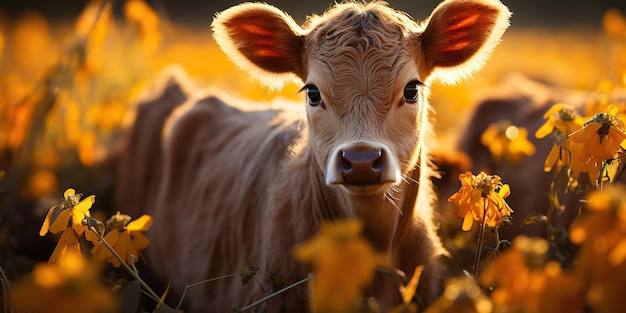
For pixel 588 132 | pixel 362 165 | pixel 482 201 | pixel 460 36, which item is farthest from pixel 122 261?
pixel 460 36

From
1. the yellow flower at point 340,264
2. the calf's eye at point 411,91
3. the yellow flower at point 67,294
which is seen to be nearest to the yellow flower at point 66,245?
the yellow flower at point 67,294

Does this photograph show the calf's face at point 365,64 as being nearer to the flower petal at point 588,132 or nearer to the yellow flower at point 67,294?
the flower petal at point 588,132

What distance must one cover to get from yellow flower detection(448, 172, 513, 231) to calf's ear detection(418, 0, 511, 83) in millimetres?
1121

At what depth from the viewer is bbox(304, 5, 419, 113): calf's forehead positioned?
10.7ft

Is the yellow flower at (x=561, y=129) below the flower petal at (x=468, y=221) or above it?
above

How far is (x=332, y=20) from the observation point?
11.6 ft

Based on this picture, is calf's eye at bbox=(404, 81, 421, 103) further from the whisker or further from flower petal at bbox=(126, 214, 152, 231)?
flower petal at bbox=(126, 214, 152, 231)

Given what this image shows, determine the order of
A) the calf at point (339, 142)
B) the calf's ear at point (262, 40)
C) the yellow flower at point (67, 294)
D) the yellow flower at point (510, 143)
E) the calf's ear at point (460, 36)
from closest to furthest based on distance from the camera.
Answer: the yellow flower at point (67, 294) → the calf at point (339, 142) → the calf's ear at point (460, 36) → the calf's ear at point (262, 40) → the yellow flower at point (510, 143)

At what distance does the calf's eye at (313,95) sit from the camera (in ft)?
11.1

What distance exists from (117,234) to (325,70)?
1.26 m

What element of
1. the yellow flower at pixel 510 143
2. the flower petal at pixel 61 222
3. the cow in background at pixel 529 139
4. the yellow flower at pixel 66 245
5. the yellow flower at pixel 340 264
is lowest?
the cow in background at pixel 529 139

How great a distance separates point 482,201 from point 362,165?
19.5 inches

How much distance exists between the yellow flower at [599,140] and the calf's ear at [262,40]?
1611 mm

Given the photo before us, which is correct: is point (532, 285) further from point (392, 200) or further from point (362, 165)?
point (392, 200)
